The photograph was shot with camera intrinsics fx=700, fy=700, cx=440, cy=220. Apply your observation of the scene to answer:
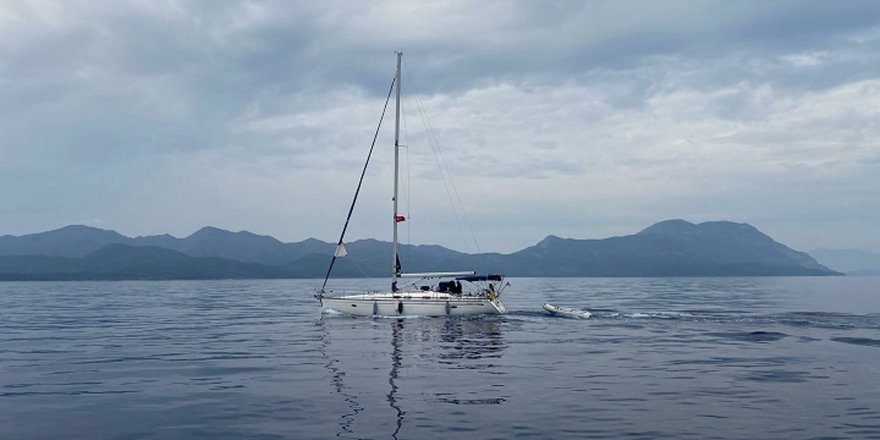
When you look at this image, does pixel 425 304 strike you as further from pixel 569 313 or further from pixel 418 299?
pixel 569 313

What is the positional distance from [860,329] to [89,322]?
2562 inches

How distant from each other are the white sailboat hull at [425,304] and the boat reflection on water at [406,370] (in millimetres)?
3020

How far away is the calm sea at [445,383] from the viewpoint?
21.0 m

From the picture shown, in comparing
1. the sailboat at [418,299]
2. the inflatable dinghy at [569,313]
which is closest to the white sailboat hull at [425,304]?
the sailboat at [418,299]

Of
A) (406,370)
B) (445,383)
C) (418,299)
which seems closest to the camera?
(445,383)

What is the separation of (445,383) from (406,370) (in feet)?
13.6

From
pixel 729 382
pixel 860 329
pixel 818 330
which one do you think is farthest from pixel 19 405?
pixel 860 329

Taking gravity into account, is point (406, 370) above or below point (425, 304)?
below

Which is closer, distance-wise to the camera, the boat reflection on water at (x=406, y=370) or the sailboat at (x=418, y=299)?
the boat reflection on water at (x=406, y=370)

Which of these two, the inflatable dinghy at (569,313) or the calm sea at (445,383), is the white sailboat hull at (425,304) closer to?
the inflatable dinghy at (569,313)

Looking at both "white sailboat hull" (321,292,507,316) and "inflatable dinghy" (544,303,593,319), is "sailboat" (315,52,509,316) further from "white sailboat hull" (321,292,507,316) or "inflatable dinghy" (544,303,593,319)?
"inflatable dinghy" (544,303,593,319)

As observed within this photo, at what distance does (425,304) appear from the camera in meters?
60.2

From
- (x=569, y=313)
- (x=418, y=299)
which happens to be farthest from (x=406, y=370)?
(x=569, y=313)

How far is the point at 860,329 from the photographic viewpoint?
52469 mm
